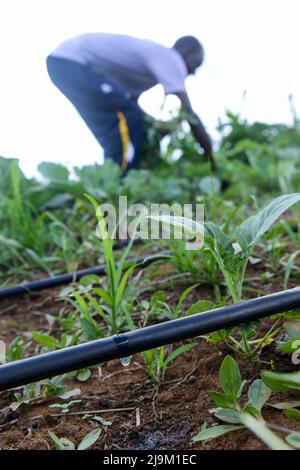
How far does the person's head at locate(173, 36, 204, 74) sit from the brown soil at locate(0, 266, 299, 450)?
3326 millimetres

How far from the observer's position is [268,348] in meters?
0.88

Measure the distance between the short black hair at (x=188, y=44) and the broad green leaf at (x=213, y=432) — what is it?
3639 millimetres

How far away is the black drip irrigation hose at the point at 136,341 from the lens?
0.72 m

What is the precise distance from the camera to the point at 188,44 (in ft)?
12.8

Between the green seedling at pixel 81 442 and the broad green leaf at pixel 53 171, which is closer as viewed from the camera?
the green seedling at pixel 81 442

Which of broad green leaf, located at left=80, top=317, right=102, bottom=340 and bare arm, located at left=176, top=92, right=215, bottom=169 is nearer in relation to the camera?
broad green leaf, located at left=80, top=317, right=102, bottom=340

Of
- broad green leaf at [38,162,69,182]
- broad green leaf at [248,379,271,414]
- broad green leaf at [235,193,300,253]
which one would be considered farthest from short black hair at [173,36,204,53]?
broad green leaf at [248,379,271,414]

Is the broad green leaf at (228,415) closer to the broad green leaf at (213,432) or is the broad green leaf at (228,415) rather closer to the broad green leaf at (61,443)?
the broad green leaf at (213,432)

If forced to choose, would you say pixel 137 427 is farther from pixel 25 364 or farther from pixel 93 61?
pixel 93 61

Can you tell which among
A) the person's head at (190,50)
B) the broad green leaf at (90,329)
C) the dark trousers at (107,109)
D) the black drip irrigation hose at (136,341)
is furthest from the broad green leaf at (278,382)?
the person's head at (190,50)

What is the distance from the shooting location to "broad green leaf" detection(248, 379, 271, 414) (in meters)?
0.71

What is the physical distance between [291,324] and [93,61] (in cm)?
274

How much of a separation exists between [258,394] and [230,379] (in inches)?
1.9

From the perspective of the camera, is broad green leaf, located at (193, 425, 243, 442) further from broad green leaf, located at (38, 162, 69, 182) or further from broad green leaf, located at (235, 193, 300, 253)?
broad green leaf, located at (38, 162, 69, 182)
